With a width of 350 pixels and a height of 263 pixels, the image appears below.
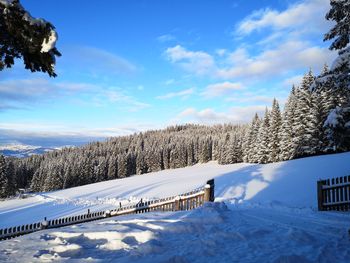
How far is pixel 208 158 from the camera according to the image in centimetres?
11331

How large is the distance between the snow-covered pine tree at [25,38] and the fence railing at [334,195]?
10.3 meters

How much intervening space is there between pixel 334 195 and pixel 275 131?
41610 millimetres

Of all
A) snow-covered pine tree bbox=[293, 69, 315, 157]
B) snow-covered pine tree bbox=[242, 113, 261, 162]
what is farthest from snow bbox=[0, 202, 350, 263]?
snow-covered pine tree bbox=[242, 113, 261, 162]

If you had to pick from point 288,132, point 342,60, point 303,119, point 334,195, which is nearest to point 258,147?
point 288,132

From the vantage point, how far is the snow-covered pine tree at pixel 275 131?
51.3m

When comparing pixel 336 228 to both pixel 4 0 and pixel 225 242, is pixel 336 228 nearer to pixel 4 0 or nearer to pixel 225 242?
pixel 225 242

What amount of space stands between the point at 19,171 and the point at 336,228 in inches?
4570

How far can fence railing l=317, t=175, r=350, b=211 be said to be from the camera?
36.0 feet

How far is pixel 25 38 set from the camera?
4203 millimetres

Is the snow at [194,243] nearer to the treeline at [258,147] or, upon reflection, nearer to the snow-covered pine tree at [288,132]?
the treeline at [258,147]

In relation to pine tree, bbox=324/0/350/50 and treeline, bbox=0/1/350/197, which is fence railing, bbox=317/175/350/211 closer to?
treeline, bbox=0/1/350/197

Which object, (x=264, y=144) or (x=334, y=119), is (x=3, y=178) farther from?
(x=334, y=119)


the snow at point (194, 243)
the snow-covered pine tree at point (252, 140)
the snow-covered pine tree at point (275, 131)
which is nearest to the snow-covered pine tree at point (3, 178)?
the snow-covered pine tree at point (252, 140)

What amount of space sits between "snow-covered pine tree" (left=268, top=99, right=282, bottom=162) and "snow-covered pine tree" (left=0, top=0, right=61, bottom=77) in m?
50.1
